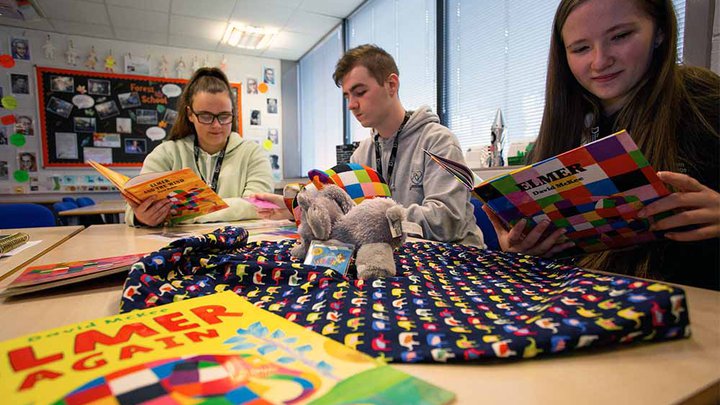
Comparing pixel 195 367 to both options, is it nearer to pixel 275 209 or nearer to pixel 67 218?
pixel 275 209

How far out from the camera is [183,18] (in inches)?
145

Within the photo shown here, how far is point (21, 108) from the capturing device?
12.7ft

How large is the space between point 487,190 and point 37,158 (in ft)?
16.0

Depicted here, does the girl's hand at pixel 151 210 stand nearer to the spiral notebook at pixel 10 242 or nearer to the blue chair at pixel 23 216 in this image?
the spiral notebook at pixel 10 242

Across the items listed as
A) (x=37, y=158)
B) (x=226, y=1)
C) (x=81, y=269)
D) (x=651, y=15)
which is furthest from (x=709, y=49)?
(x=37, y=158)

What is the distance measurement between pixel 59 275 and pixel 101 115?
4325 millimetres

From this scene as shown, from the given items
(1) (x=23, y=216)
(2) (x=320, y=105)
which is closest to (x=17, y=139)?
(1) (x=23, y=216)

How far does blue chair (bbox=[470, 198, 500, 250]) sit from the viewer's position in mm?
1378

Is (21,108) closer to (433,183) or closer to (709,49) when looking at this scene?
(433,183)

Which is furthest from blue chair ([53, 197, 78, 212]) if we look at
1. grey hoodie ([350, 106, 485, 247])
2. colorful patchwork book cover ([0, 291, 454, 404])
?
colorful patchwork book cover ([0, 291, 454, 404])

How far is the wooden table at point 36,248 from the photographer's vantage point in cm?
81

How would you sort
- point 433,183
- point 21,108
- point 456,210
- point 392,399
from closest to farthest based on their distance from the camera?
point 392,399, point 456,210, point 433,183, point 21,108

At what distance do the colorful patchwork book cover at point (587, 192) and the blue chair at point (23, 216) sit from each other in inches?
93.3

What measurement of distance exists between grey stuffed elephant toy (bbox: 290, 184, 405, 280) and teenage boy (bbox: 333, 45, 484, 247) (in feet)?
2.03
